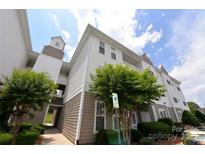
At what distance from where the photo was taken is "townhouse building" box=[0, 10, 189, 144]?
7.21 m

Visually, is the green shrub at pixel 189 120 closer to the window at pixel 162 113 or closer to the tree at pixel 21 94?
the window at pixel 162 113

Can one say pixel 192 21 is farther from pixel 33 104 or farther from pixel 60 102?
pixel 60 102

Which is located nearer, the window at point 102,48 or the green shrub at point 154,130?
the green shrub at point 154,130

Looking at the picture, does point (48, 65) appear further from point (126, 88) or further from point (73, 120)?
point (126, 88)

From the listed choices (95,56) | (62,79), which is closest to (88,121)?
(95,56)

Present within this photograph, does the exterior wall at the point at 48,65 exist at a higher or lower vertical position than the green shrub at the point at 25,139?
higher

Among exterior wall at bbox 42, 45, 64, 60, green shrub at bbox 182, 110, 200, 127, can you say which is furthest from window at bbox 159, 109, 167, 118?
exterior wall at bbox 42, 45, 64, 60

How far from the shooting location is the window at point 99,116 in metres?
7.26

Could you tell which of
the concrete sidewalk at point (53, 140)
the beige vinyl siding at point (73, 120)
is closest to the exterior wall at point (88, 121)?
the beige vinyl siding at point (73, 120)

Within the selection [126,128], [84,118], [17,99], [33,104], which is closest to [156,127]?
[126,128]

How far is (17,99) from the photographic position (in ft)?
20.4

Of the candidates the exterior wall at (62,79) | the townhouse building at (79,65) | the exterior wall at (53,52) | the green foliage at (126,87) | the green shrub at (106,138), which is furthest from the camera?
the exterior wall at (62,79)

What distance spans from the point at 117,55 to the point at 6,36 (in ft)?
31.3

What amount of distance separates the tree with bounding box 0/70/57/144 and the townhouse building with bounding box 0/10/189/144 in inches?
97.7
